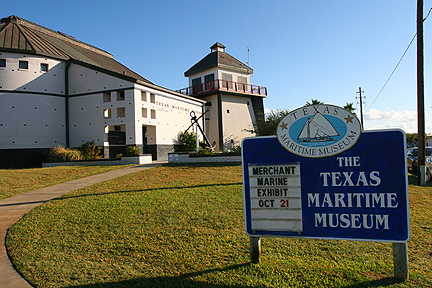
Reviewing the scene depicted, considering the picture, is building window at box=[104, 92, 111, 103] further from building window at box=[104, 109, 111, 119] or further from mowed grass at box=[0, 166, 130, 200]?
mowed grass at box=[0, 166, 130, 200]

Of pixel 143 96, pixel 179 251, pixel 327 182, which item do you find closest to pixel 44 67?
pixel 143 96

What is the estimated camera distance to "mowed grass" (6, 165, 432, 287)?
384cm

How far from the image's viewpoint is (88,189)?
10555 millimetres

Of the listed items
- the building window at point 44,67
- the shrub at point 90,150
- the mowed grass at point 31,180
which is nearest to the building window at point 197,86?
the shrub at point 90,150

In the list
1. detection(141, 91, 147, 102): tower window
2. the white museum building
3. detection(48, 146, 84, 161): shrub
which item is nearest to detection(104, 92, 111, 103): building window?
→ the white museum building

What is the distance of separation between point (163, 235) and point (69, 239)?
67.6 inches

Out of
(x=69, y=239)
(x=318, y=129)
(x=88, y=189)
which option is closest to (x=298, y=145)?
(x=318, y=129)

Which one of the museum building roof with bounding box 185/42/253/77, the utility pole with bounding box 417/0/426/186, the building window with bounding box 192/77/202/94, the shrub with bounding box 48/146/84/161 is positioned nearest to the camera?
the utility pole with bounding box 417/0/426/186

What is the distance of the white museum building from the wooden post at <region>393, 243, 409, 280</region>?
21255 millimetres

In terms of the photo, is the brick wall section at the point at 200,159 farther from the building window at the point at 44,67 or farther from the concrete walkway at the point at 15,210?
the building window at the point at 44,67

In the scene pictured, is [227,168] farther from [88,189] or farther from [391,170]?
[391,170]

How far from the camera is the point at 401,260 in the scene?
3674mm

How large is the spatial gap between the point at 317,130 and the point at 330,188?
30.1 inches

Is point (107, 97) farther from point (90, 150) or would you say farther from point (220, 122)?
point (220, 122)
